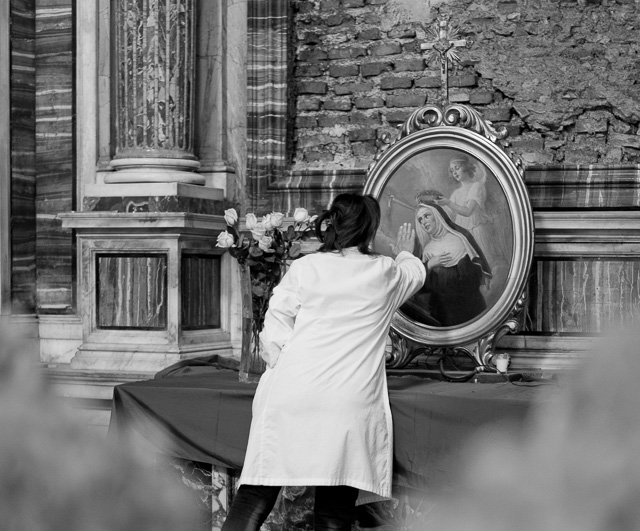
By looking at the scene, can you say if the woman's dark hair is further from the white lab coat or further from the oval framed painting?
the oval framed painting

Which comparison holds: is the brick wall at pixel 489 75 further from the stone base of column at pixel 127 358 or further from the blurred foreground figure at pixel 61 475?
the blurred foreground figure at pixel 61 475

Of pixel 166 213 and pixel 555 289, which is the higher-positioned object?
pixel 166 213

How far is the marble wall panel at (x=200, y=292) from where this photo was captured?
5566mm

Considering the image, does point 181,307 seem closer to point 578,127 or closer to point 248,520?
point 248,520

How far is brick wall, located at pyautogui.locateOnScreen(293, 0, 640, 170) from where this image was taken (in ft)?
17.7

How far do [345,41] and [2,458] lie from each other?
5544 millimetres

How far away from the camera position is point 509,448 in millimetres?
559

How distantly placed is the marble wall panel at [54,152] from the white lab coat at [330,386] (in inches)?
91.3

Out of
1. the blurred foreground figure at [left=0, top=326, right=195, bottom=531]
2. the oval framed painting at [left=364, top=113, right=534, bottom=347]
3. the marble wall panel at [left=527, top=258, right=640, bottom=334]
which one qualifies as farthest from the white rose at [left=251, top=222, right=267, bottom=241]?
the blurred foreground figure at [left=0, top=326, right=195, bottom=531]

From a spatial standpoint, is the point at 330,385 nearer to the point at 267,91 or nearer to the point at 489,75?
the point at 489,75

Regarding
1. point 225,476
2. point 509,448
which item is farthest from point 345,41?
point 509,448

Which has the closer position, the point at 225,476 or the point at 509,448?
the point at 509,448

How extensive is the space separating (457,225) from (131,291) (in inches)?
69.5

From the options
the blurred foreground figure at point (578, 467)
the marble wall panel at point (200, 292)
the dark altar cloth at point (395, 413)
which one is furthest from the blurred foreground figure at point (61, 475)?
the marble wall panel at point (200, 292)
